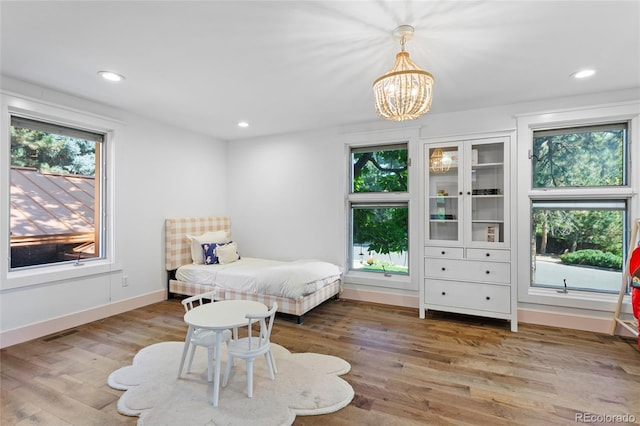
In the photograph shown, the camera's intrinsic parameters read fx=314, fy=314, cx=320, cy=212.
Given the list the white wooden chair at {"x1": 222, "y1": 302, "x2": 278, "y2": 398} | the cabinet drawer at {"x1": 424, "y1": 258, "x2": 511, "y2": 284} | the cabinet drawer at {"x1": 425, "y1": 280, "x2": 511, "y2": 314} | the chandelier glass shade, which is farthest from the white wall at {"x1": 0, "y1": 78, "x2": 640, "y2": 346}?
the white wooden chair at {"x1": 222, "y1": 302, "x2": 278, "y2": 398}

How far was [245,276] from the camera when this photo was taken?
384cm

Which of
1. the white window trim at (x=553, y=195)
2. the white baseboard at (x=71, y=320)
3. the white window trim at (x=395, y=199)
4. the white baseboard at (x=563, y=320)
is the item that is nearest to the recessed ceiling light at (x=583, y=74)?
the white window trim at (x=553, y=195)

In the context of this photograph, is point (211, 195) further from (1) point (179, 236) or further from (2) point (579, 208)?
(2) point (579, 208)

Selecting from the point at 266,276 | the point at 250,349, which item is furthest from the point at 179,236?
the point at 250,349

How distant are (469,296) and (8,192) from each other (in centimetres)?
473

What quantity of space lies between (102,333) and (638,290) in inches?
200

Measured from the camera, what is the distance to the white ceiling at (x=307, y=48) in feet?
6.28

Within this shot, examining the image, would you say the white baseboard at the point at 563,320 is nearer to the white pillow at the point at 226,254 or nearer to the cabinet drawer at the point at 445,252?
the cabinet drawer at the point at 445,252

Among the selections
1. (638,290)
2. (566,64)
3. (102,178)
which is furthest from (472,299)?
(102,178)

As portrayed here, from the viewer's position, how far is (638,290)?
278 centimetres

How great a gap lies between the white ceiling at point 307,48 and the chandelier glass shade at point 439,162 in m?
0.57

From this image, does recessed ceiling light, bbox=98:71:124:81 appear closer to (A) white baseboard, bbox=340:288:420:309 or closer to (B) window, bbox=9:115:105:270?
(B) window, bbox=9:115:105:270

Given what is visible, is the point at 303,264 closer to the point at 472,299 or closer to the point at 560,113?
the point at 472,299

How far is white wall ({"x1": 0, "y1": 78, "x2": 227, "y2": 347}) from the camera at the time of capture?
3.02m
